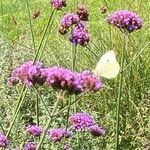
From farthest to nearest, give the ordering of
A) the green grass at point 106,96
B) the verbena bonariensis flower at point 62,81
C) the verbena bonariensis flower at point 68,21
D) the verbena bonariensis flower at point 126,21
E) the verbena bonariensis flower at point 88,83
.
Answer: the green grass at point 106,96
the verbena bonariensis flower at point 68,21
the verbena bonariensis flower at point 126,21
the verbena bonariensis flower at point 88,83
the verbena bonariensis flower at point 62,81

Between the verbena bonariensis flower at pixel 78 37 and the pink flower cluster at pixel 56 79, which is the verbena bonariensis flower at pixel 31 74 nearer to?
the pink flower cluster at pixel 56 79

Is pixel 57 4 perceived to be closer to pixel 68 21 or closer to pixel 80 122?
pixel 68 21

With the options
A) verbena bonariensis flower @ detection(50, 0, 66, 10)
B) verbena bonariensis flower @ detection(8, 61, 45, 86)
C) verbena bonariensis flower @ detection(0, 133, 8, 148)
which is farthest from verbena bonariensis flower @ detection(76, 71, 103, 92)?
verbena bonariensis flower @ detection(50, 0, 66, 10)

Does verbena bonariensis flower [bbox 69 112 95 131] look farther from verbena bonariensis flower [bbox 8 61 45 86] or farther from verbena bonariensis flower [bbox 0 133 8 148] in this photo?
verbena bonariensis flower [bbox 8 61 45 86]

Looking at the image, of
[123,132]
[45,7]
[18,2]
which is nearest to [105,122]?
[123,132]

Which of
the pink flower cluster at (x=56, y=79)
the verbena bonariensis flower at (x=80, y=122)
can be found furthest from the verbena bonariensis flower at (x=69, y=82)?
the verbena bonariensis flower at (x=80, y=122)

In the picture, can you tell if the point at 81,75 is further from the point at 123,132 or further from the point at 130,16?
the point at 123,132

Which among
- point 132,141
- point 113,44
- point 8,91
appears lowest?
point 132,141

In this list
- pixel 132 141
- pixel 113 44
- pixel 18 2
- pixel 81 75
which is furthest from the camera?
pixel 18 2
